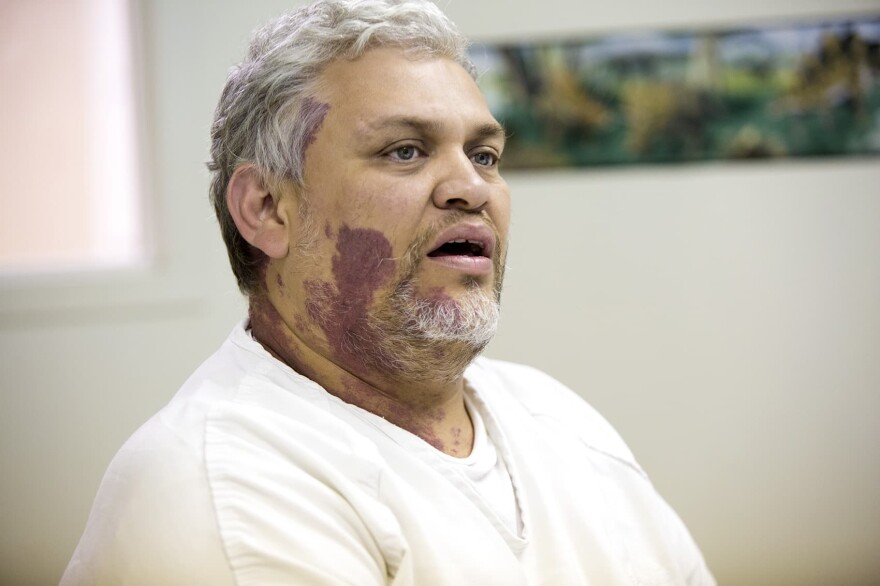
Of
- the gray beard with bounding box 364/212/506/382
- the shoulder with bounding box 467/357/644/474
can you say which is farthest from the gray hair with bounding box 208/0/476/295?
the shoulder with bounding box 467/357/644/474

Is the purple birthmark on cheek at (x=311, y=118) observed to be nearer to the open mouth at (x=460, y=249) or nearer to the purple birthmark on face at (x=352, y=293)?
the purple birthmark on face at (x=352, y=293)

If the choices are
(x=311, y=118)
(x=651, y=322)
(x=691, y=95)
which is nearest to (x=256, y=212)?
(x=311, y=118)

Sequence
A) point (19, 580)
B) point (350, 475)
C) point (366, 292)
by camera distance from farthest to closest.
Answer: point (19, 580) → point (366, 292) → point (350, 475)

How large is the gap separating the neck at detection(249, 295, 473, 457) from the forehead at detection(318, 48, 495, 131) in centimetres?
34

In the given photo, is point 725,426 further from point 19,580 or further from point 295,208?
point 19,580

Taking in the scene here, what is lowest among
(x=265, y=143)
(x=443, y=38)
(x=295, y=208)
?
(x=295, y=208)

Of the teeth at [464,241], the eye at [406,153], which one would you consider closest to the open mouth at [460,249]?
the teeth at [464,241]

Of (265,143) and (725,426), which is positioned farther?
(725,426)

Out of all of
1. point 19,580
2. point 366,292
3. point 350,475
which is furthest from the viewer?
point 19,580

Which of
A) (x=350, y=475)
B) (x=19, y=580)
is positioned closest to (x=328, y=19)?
(x=350, y=475)

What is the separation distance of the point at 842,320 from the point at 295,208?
105 inches

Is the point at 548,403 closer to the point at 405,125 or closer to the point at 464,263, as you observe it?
the point at 464,263

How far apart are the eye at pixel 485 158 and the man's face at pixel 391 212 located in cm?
6

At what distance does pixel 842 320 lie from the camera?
11.1 feet
